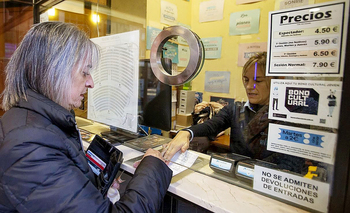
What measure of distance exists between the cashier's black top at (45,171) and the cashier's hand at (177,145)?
0.34m

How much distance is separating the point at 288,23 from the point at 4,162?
0.95 metres

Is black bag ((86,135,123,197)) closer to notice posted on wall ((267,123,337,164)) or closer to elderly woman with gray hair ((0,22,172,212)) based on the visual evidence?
elderly woman with gray hair ((0,22,172,212))

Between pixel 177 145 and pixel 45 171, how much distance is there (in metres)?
0.66

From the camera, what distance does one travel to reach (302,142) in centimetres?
70

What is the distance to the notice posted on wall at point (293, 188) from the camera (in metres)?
0.66

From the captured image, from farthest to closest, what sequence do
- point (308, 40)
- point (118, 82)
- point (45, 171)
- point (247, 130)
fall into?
point (118, 82), point (247, 130), point (308, 40), point (45, 171)

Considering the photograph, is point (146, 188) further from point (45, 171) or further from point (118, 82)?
point (118, 82)

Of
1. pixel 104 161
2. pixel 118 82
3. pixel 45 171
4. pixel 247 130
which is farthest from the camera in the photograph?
pixel 118 82

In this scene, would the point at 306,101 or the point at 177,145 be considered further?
the point at 177,145

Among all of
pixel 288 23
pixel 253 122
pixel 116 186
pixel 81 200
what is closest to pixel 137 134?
pixel 116 186

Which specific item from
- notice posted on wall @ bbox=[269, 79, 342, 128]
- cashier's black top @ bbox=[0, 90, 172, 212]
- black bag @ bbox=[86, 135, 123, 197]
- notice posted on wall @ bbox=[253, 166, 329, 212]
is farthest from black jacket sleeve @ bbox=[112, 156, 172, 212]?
notice posted on wall @ bbox=[269, 79, 342, 128]

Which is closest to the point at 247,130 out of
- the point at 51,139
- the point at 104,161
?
the point at 104,161

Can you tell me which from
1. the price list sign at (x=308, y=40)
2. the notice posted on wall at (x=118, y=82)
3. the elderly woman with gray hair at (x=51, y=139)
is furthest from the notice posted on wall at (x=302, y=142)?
the notice posted on wall at (x=118, y=82)

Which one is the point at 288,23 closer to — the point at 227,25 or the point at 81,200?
the point at 227,25
